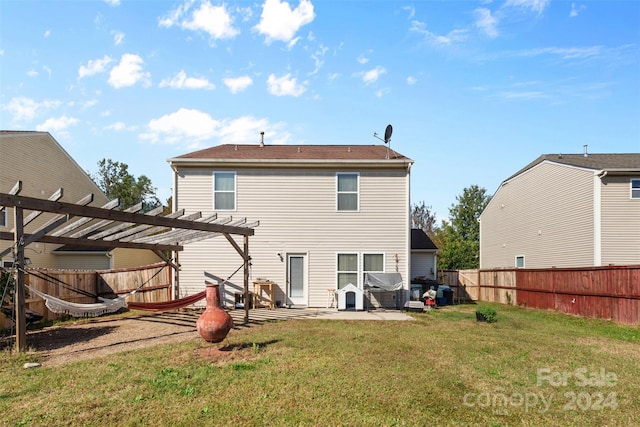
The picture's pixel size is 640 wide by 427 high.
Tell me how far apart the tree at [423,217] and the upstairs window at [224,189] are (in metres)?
29.2

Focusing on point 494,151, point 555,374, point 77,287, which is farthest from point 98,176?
point 555,374

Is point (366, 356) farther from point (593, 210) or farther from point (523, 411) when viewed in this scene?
point (593, 210)

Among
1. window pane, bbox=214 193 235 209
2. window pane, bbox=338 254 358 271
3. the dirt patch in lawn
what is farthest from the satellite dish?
the dirt patch in lawn

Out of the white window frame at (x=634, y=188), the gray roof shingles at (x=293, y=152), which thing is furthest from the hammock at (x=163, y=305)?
the white window frame at (x=634, y=188)

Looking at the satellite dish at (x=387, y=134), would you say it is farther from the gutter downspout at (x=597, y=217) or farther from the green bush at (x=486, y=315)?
the gutter downspout at (x=597, y=217)

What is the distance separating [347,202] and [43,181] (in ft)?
45.5

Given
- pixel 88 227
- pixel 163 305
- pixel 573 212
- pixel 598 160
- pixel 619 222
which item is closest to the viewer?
pixel 88 227

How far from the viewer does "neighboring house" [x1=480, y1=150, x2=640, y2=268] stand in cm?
1391

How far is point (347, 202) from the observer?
44.0ft

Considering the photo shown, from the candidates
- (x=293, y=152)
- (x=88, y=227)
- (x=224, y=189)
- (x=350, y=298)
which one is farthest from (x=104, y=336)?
(x=293, y=152)

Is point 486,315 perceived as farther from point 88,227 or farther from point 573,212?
point 88,227

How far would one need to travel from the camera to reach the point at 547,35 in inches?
425

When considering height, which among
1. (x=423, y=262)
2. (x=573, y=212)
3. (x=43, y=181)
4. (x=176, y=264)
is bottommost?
(x=423, y=262)

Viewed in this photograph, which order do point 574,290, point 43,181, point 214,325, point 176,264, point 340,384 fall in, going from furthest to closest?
point 43,181, point 176,264, point 574,290, point 214,325, point 340,384
